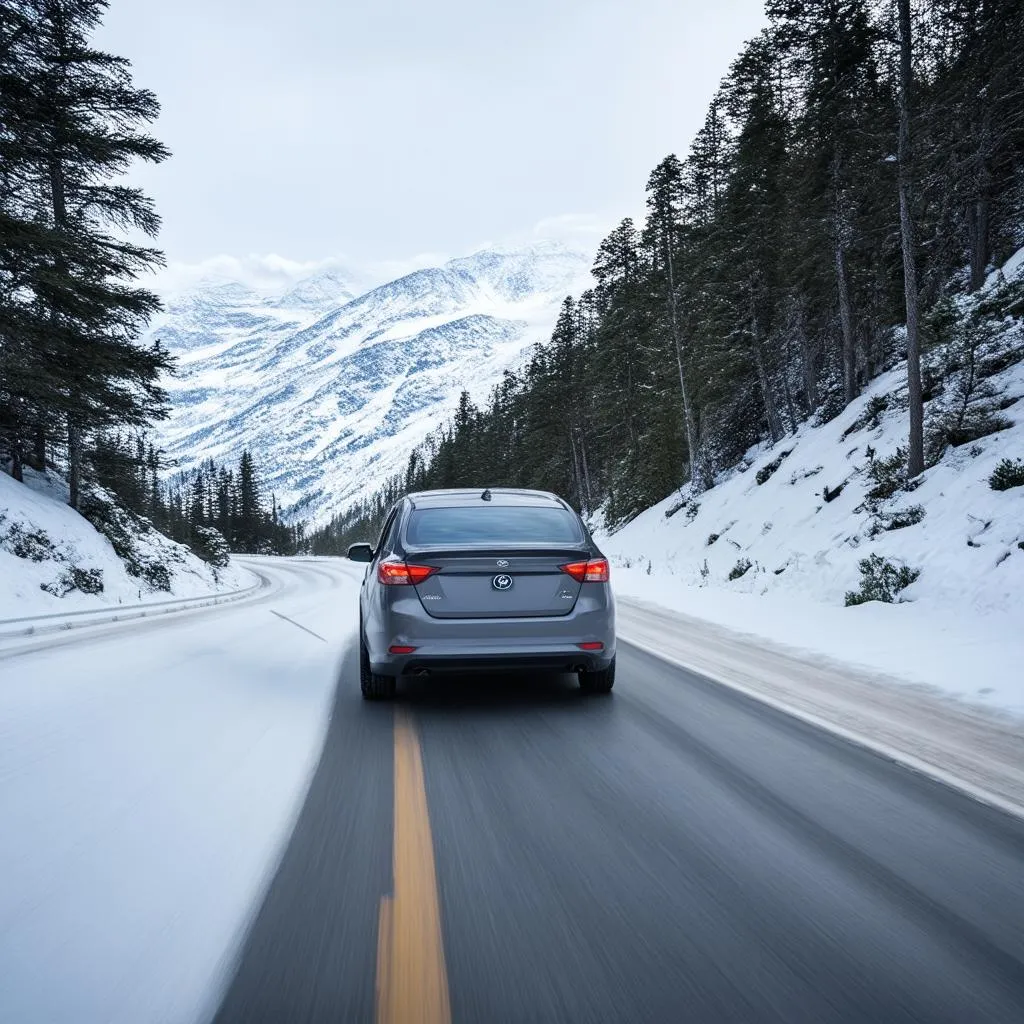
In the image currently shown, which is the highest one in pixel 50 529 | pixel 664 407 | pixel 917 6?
pixel 917 6

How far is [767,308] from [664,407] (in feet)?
22.1

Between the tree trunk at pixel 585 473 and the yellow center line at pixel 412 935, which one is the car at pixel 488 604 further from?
the tree trunk at pixel 585 473

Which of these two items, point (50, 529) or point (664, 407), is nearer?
point (50, 529)

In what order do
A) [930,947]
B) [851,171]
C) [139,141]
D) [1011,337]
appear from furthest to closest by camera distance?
1. [851,171]
2. [139,141]
3. [1011,337]
4. [930,947]

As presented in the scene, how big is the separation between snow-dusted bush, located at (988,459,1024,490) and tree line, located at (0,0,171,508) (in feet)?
60.3

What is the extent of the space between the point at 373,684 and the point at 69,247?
50.1ft

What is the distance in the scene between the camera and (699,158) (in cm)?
3331

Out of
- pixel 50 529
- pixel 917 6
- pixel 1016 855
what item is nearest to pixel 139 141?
pixel 50 529

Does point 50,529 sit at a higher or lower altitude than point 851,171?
lower

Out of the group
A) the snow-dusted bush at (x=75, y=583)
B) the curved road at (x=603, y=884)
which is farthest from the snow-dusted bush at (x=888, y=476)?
the snow-dusted bush at (x=75, y=583)

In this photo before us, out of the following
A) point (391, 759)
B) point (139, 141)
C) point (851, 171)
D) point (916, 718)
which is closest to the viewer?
point (391, 759)

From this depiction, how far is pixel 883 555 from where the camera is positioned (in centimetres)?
1191

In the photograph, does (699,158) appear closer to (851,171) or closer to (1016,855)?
(851,171)

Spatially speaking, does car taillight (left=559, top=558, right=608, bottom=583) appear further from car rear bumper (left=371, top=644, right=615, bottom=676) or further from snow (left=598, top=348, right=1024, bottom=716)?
snow (left=598, top=348, right=1024, bottom=716)
